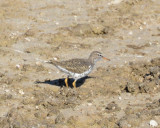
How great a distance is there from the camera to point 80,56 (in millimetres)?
16438

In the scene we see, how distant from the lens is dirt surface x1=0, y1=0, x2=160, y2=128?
11438 millimetres

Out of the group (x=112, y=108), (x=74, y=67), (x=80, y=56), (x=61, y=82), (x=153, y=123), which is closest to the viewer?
(x=153, y=123)

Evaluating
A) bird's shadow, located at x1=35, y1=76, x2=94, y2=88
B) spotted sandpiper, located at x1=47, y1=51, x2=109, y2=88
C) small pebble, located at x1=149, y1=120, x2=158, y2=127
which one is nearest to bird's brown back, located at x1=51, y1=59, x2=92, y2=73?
spotted sandpiper, located at x1=47, y1=51, x2=109, y2=88

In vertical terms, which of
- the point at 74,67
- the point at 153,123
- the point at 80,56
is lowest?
the point at 80,56

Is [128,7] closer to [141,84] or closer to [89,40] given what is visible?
[89,40]

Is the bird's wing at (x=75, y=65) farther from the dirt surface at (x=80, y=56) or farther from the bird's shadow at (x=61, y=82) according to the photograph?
the bird's shadow at (x=61, y=82)

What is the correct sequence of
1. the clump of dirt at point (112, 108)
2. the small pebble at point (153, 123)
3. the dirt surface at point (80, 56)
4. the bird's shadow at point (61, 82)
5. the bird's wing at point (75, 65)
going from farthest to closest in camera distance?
1. the bird's shadow at point (61, 82)
2. the bird's wing at point (75, 65)
3. the clump of dirt at point (112, 108)
4. the dirt surface at point (80, 56)
5. the small pebble at point (153, 123)

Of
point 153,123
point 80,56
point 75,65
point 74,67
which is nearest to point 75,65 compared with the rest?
point 75,65

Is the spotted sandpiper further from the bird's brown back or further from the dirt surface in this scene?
the dirt surface

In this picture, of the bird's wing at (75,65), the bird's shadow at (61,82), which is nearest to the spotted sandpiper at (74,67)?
the bird's wing at (75,65)

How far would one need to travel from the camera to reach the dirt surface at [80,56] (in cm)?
1144

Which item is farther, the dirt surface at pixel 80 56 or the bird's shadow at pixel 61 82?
the bird's shadow at pixel 61 82

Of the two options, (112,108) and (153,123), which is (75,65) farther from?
(153,123)

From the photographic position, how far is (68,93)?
41.2 feet
